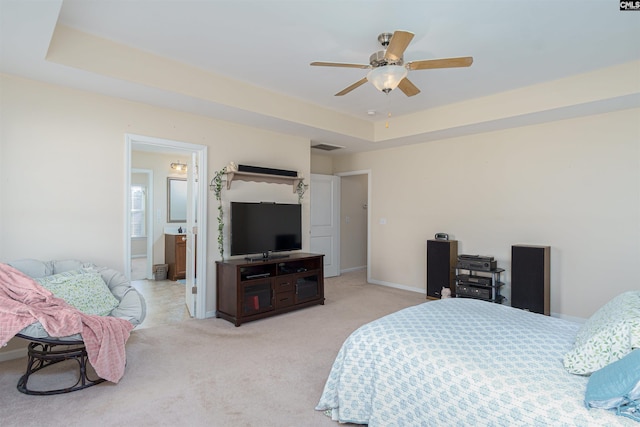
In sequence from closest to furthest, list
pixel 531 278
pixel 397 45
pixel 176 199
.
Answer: pixel 397 45
pixel 531 278
pixel 176 199

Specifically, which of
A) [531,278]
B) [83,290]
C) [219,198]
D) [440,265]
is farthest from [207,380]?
[531,278]

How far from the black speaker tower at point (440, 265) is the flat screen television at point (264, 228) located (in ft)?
6.38

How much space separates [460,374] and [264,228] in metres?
3.19

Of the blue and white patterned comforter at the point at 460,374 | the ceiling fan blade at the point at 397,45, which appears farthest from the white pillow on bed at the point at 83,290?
the ceiling fan blade at the point at 397,45

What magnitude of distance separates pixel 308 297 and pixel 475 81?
3249 mm

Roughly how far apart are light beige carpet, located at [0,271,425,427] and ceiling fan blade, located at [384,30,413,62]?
7.90 feet

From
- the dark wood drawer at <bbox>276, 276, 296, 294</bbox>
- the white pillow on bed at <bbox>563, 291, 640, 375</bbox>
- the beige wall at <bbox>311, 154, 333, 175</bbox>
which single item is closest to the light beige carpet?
the dark wood drawer at <bbox>276, 276, 296, 294</bbox>

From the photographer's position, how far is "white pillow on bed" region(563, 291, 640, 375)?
4.69ft

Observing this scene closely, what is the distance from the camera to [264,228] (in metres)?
4.42

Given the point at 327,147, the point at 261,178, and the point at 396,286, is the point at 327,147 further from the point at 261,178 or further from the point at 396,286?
the point at 396,286

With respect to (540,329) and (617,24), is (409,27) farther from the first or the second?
(540,329)

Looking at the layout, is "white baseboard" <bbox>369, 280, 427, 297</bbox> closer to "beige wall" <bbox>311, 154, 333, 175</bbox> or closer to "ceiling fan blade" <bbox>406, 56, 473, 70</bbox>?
"beige wall" <bbox>311, 154, 333, 175</bbox>

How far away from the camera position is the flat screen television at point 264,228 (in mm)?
4176

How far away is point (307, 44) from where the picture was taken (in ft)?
9.61
